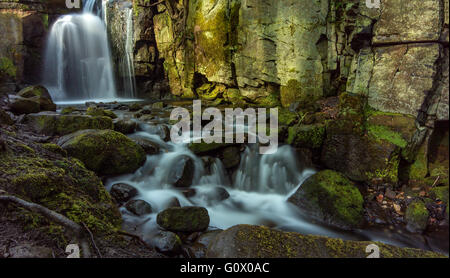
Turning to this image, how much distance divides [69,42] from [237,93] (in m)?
11.5

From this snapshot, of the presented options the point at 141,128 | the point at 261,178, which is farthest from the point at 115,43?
the point at 261,178

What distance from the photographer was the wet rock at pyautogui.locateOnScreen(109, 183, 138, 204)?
14.6 ft

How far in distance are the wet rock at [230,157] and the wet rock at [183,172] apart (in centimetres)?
90

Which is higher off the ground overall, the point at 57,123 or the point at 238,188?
the point at 57,123

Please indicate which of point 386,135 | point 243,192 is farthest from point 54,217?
point 386,135

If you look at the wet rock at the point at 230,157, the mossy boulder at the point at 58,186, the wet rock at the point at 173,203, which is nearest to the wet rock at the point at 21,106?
the mossy boulder at the point at 58,186

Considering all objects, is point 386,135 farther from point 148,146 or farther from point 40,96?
point 40,96

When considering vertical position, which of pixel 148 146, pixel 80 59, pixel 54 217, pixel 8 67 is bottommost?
pixel 148 146

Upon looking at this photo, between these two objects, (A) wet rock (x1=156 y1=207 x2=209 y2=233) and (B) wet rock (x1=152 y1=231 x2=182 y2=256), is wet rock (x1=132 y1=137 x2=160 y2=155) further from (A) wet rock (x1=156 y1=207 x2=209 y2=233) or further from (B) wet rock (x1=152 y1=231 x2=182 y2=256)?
(B) wet rock (x1=152 y1=231 x2=182 y2=256)

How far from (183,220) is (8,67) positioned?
1537cm

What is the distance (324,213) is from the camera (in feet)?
15.5

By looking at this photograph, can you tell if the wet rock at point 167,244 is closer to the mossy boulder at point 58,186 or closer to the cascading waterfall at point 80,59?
the mossy boulder at point 58,186

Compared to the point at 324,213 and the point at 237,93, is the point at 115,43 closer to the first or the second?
the point at 237,93

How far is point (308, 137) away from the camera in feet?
21.5
